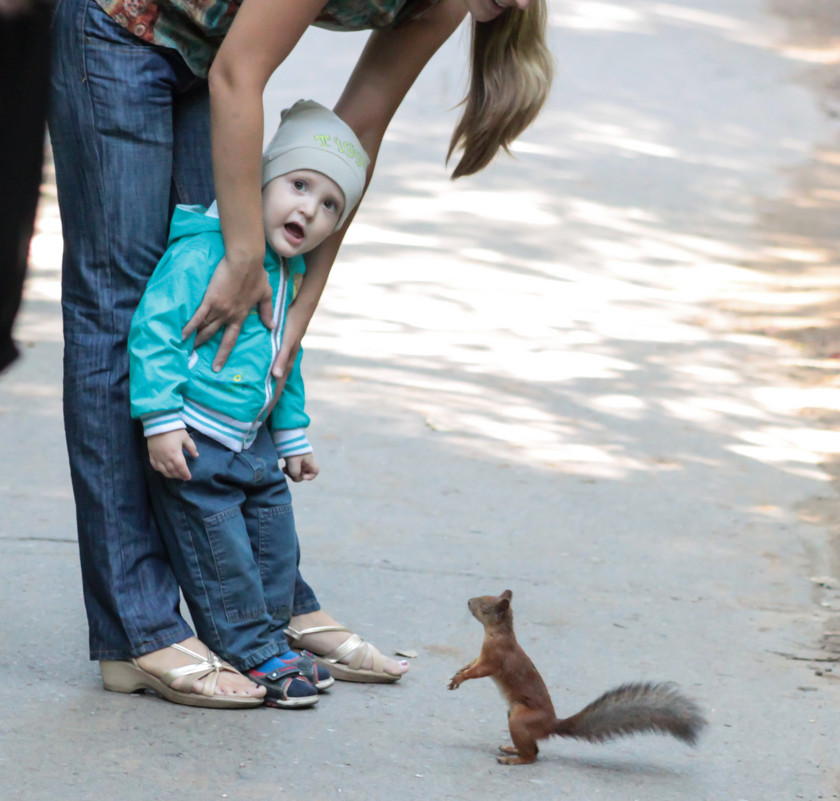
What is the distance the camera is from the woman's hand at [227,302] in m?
2.50

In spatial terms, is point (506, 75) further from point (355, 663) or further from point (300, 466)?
point (355, 663)

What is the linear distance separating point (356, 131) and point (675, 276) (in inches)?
162

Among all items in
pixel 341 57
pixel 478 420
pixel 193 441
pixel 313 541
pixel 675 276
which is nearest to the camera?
pixel 193 441

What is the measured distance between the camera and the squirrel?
93.8 inches

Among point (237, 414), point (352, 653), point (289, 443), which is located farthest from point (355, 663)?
point (237, 414)

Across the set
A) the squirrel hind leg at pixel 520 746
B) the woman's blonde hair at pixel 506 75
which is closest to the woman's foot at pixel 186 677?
the squirrel hind leg at pixel 520 746

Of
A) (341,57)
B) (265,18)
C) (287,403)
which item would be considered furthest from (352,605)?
(341,57)

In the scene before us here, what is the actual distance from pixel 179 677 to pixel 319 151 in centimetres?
107

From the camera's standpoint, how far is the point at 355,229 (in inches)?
279

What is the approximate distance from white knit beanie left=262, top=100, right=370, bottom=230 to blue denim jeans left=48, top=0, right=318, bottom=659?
0.58 feet

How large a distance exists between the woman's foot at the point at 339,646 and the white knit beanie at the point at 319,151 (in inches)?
34.6

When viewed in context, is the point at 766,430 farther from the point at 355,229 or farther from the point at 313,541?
the point at 355,229

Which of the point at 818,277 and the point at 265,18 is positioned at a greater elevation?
the point at 265,18

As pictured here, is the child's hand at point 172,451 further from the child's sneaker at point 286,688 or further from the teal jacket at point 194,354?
the child's sneaker at point 286,688
